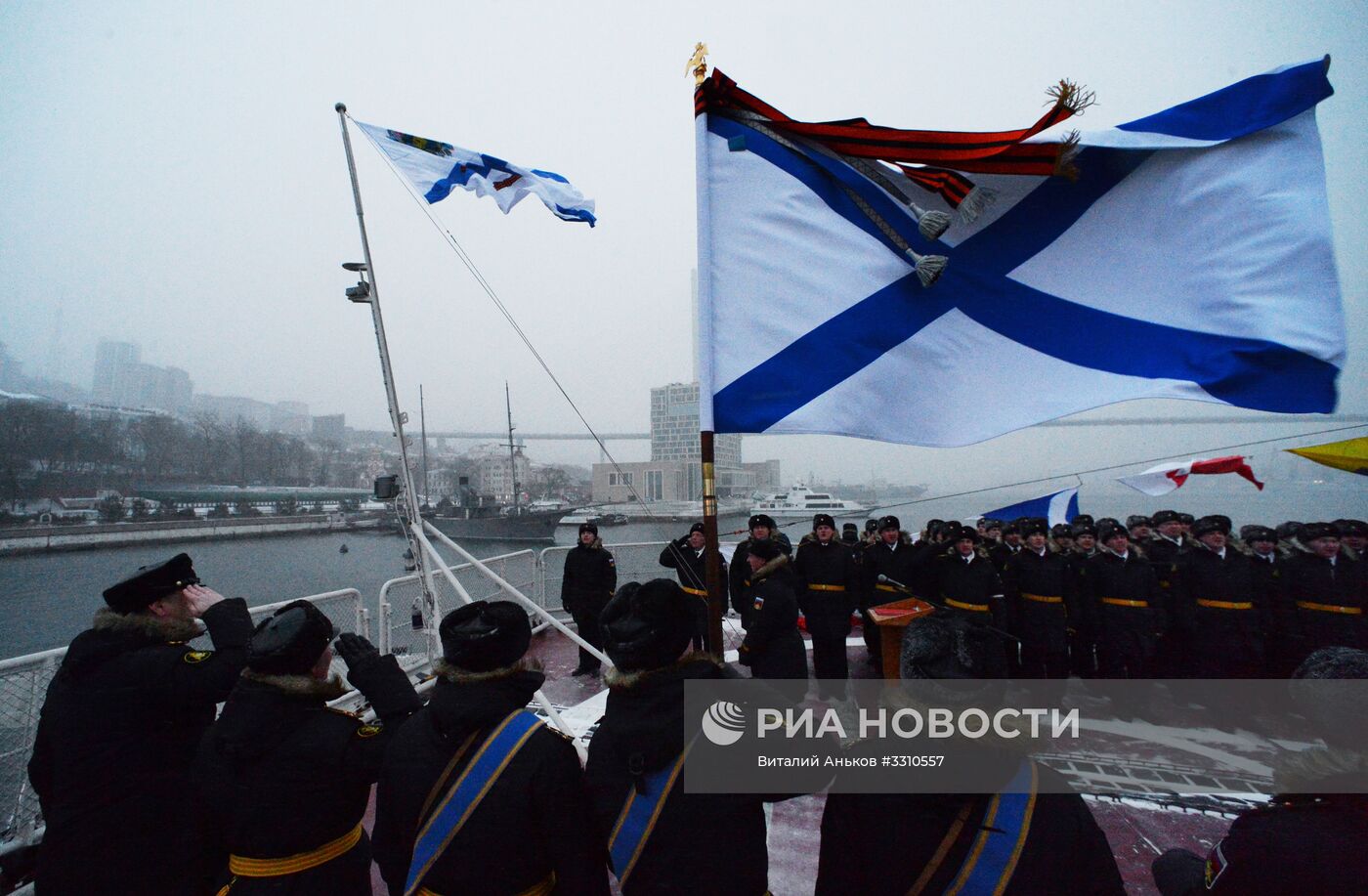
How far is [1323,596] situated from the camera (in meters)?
4.54

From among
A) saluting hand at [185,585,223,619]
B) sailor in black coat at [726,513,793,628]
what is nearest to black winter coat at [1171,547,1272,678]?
sailor in black coat at [726,513,793,628]

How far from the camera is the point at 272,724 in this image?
1.64 metres

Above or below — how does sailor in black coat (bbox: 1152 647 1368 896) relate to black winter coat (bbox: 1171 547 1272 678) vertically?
above

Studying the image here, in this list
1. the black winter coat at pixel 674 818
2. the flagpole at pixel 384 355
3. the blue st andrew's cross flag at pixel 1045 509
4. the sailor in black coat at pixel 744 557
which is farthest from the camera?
the blue st andrew's cross flag at pixel 1045 509

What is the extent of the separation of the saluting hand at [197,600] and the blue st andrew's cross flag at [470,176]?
3.17 m

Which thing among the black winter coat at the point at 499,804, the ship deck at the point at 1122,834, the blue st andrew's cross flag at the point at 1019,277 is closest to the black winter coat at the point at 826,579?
the ship deck at the point at 1122,834

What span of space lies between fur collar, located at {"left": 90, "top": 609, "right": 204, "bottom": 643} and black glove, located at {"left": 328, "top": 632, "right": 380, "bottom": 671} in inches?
29.5

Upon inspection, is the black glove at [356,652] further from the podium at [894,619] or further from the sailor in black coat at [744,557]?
the sailor in black coat at [744,557]

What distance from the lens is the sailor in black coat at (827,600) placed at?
4.97 meters

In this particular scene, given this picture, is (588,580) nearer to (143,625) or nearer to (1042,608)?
(143,625)

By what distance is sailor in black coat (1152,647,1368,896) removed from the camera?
3.76 feet

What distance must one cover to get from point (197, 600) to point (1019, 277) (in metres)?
4.11

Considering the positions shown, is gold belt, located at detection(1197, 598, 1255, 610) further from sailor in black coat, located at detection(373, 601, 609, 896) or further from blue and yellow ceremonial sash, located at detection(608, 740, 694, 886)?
sailor in black coat, located at detection(373, 601, 609, 896)

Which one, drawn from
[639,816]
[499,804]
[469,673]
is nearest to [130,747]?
[469,673]
